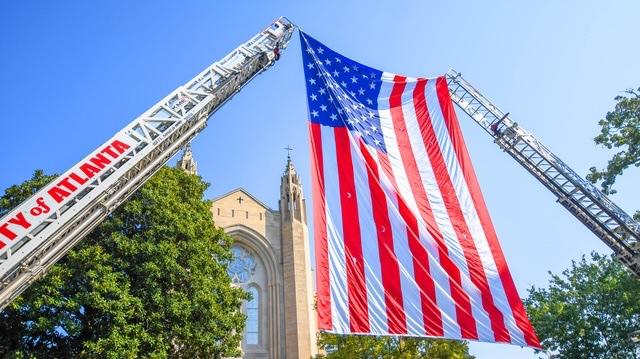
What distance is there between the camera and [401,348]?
67.8 feet

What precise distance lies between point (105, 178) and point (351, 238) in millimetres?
5036

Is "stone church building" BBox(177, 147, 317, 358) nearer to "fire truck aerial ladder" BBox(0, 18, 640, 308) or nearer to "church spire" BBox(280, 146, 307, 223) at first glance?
"church spire" BBox(280, 146, 307, 223)

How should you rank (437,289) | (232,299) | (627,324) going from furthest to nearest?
1. (627,324)
2. (232,299)
3. (437,289)

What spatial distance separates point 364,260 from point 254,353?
24.4 meters

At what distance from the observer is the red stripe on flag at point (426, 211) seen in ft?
32.7

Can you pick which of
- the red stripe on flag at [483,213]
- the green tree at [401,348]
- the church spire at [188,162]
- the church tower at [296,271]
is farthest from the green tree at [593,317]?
the church spire at [188,162]

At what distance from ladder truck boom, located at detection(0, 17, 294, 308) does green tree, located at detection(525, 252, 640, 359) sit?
73.0 ft

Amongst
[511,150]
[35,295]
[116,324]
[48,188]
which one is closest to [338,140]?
[48,188]

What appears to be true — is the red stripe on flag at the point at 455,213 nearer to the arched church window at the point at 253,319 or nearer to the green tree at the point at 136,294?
the green tree at the point at 136,294

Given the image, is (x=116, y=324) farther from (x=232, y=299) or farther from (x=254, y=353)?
(x=254, y=353)

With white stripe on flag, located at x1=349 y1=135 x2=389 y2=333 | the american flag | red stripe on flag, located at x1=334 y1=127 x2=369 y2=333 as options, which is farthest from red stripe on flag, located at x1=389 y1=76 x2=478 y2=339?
red stripe on flag, located at x1=334 y1=127 x2=369 y2=333

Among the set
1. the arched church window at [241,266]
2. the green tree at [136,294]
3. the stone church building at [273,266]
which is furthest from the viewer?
the arched church window at [241,266]

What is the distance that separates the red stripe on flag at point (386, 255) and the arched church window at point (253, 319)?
76.0 ft

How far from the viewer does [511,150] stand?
18188mm
